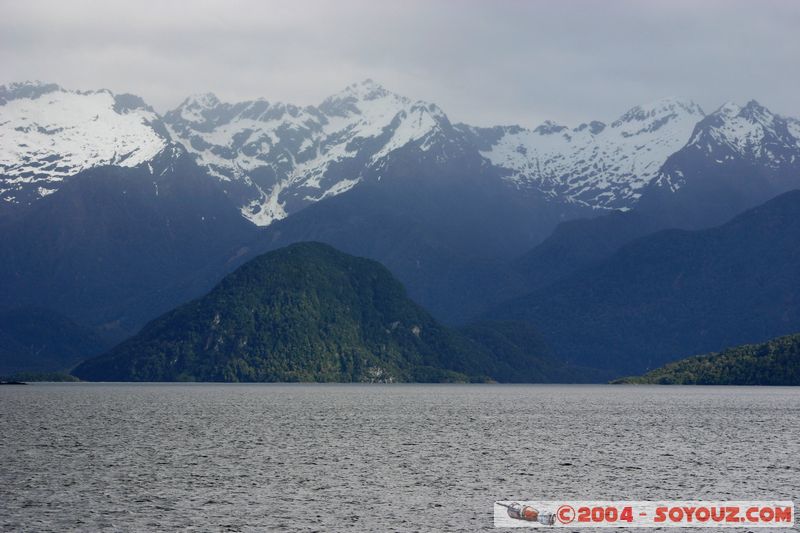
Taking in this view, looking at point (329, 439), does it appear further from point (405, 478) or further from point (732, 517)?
point (732, 517)

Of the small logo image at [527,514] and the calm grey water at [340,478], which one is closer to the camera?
the small logo image at [527,514]

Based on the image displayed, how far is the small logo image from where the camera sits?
110 m

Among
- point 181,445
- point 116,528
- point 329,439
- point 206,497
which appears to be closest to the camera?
point 116,528

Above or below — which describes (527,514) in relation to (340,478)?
below

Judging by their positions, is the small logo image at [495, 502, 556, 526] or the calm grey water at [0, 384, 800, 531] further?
the calm grey water at [0, 384, 800, 531]

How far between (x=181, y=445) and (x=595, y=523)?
8920cm

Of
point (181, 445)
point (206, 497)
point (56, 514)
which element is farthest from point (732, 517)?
point (181, 445)

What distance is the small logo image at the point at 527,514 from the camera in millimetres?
110250

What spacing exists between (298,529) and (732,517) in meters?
39.7

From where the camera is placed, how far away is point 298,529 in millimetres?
105250

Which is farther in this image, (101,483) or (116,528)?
(101,483)

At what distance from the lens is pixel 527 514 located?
4469 inches

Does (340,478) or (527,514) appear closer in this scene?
(527,514)

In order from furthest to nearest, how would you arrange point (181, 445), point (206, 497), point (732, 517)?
point (181, 445) → point (206, 497) → point (732, 517)
